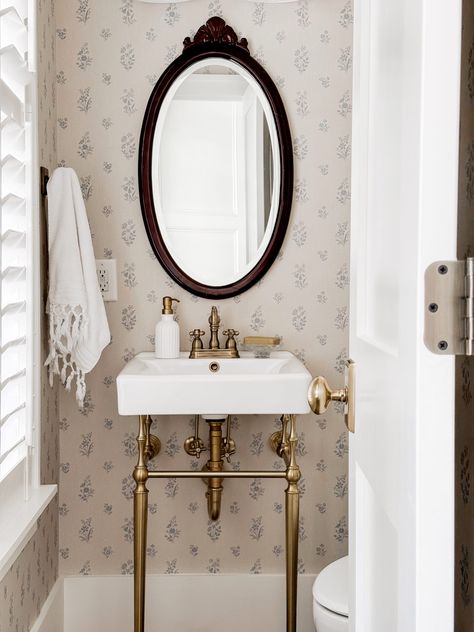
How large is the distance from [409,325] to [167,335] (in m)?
1.62

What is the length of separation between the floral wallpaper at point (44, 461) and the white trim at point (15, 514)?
0.17m

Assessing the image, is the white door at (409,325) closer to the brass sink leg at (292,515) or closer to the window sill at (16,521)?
the window sill at (16,521)

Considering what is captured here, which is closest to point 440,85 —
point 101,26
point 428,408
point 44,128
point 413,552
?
point 428,408

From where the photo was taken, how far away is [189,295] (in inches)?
90.6

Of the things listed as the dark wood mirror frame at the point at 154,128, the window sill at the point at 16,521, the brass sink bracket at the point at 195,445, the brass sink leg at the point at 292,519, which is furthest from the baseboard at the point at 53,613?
the dark wood mirror frame at the point at 154,128

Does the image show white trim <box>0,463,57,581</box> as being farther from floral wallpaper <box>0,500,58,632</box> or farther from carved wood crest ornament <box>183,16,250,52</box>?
carved wood crest ornament <box>183,16,250,52</box>

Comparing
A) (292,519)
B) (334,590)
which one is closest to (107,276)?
(292,519)

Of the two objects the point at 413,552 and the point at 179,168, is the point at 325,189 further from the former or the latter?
the point at 413,552

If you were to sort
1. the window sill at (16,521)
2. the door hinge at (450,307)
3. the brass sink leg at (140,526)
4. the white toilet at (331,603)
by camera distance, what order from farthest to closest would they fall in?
the brass sink leg at (140,526)
the white toilet at (331,603)
the window sill at (16,521)
the door hinge at (450,307)

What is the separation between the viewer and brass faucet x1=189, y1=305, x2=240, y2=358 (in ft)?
7.19

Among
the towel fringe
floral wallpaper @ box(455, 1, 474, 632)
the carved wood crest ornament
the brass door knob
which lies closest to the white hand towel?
the towel fringe

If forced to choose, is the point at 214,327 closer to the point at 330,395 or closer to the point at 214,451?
the point at 214,451

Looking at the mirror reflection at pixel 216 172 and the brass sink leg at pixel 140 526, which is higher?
the mirror reflection at pixel 216 172

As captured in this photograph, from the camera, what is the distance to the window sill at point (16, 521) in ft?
4.64
